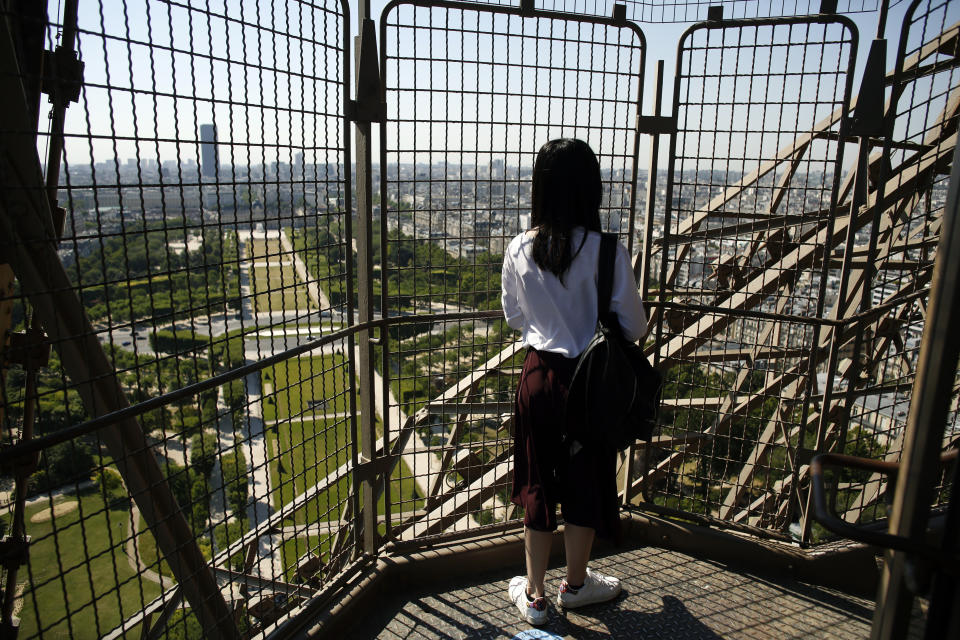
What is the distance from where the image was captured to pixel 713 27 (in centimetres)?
315

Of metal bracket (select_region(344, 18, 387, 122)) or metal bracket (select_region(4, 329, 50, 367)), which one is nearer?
metal bracket (select_region(4, 329, 50, 367))

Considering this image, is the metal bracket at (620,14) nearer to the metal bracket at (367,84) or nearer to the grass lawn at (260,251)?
the metal bracket at (367,84)

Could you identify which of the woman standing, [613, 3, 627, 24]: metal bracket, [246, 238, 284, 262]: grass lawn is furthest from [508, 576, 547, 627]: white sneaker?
[613, 3, 627, 24]: metal bracket

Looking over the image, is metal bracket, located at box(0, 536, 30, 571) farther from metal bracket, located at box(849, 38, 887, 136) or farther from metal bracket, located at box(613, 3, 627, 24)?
metal bracket, located at box(849, 38, 887, 136)

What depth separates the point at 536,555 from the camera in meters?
2.79

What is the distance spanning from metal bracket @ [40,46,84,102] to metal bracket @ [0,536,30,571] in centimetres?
137

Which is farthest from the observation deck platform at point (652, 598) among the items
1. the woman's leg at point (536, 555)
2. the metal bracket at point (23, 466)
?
the metal bracket at point (23, 466)

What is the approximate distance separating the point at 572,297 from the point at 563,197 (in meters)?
0.40

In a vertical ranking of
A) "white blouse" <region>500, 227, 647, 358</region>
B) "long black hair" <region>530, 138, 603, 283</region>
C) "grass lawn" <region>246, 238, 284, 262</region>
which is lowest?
"white blouse" <region>500, 227, 647, 358</region>

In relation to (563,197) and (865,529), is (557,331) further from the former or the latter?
(865,529)

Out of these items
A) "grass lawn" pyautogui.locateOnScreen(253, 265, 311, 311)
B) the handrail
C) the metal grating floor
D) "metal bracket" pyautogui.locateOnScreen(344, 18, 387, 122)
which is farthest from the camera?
the metal grating floor

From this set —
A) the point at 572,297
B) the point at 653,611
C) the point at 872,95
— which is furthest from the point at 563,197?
the point at 653,611

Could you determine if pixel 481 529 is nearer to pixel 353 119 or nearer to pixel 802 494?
pixel 802 494

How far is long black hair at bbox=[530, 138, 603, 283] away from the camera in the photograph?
2.43 meters
